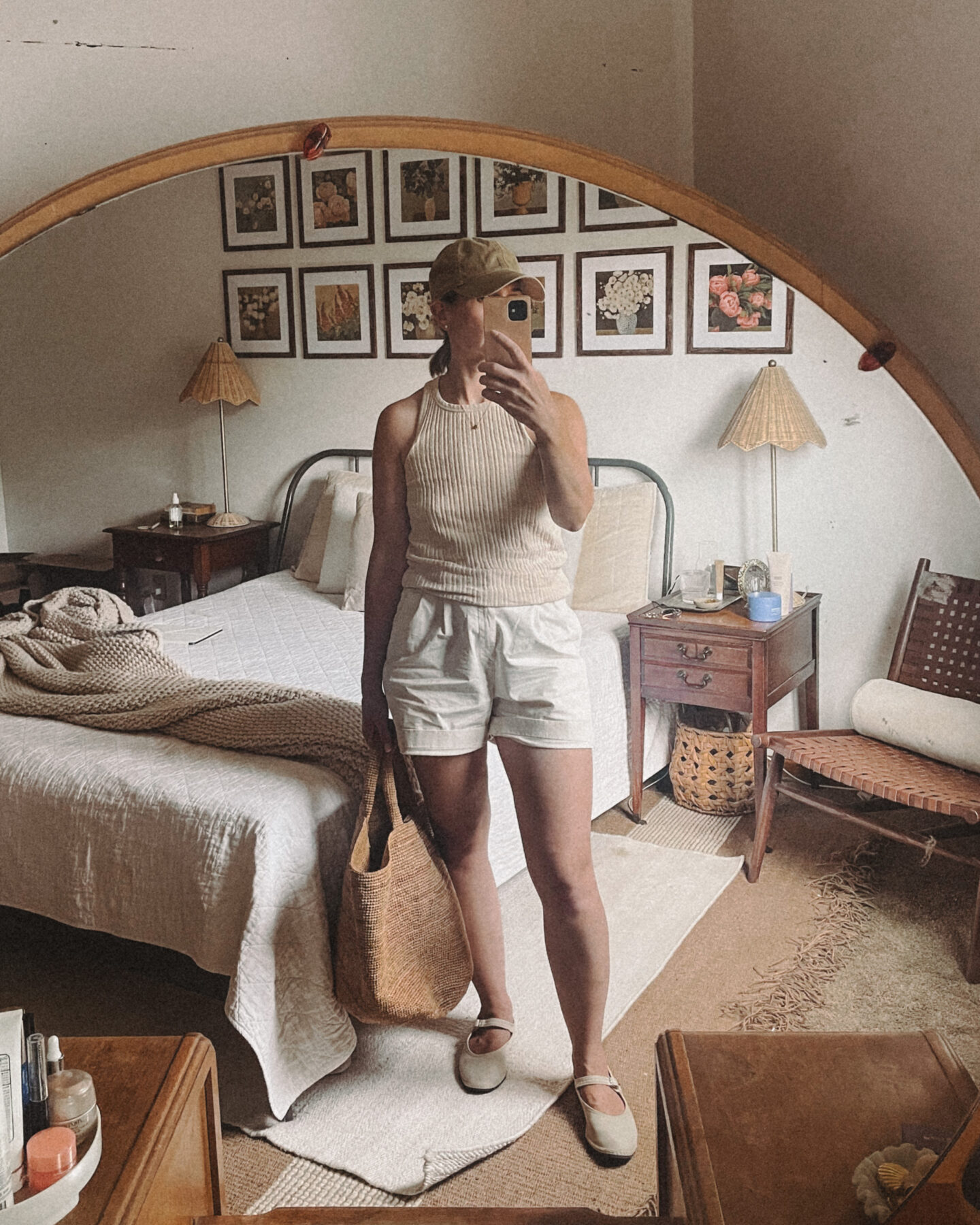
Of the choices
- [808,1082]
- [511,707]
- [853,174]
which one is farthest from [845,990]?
[853,174]

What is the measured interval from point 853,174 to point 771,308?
1.15 ft

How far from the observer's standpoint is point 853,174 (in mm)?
809

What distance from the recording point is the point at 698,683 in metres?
1.25

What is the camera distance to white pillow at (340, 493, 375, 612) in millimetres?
1241

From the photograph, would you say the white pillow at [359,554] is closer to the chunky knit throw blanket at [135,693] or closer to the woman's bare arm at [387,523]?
the woman's bare arm at [387,523]

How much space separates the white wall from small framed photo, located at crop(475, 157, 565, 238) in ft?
0.07

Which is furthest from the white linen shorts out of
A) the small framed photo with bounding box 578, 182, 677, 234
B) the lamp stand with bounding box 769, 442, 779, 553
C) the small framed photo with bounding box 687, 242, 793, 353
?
the small framed photo with bounding box 578, 182, 677, 234

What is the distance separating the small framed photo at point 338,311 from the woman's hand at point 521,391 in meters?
0.21

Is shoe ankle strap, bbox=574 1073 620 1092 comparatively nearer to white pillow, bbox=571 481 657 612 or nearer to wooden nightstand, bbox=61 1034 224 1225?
wooden nightstand, bbox=61 1034 224 1225

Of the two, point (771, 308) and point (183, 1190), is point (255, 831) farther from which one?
point (771, 308)

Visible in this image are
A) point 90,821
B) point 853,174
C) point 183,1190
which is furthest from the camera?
point 90,821

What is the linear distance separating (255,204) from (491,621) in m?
0.61

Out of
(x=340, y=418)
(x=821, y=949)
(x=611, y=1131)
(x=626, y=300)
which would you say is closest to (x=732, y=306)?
(x=626, y=300)

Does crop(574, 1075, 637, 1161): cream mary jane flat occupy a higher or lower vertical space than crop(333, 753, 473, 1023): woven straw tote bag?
lower
